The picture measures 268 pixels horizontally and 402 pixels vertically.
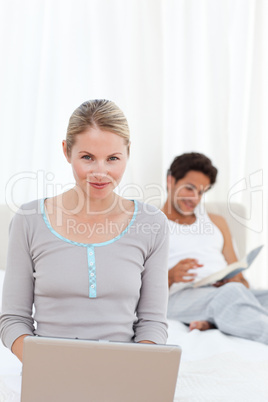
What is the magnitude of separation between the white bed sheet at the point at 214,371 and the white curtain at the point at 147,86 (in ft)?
3.39

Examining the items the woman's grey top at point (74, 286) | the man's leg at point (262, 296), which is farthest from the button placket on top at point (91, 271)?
the man's leg at point (262, 296)

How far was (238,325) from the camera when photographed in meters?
1.78

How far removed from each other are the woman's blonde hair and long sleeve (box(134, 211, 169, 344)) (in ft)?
0.78

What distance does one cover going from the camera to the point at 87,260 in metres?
1.14

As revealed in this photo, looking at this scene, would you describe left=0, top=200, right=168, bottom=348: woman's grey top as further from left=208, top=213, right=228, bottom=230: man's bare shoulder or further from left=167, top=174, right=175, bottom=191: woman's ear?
left=208, top=213, right=228, bottom=230: man's bare shoulder

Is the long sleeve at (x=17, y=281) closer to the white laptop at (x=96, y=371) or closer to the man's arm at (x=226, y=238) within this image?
the white laptop at (x=96, y=371)

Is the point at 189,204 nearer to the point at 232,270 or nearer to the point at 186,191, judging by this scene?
the point at 186,191

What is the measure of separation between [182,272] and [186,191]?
0.40 m

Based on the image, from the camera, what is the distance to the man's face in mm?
2357

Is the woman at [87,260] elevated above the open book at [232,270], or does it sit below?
above

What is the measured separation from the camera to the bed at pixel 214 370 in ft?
3.91

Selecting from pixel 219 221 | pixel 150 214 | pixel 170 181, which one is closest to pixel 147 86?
pixel 170 181

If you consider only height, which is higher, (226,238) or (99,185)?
(99,185)

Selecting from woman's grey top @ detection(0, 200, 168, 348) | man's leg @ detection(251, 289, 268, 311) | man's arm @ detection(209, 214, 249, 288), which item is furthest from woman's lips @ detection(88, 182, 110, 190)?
man's arm @ detection(209, 214, 249, 288)
